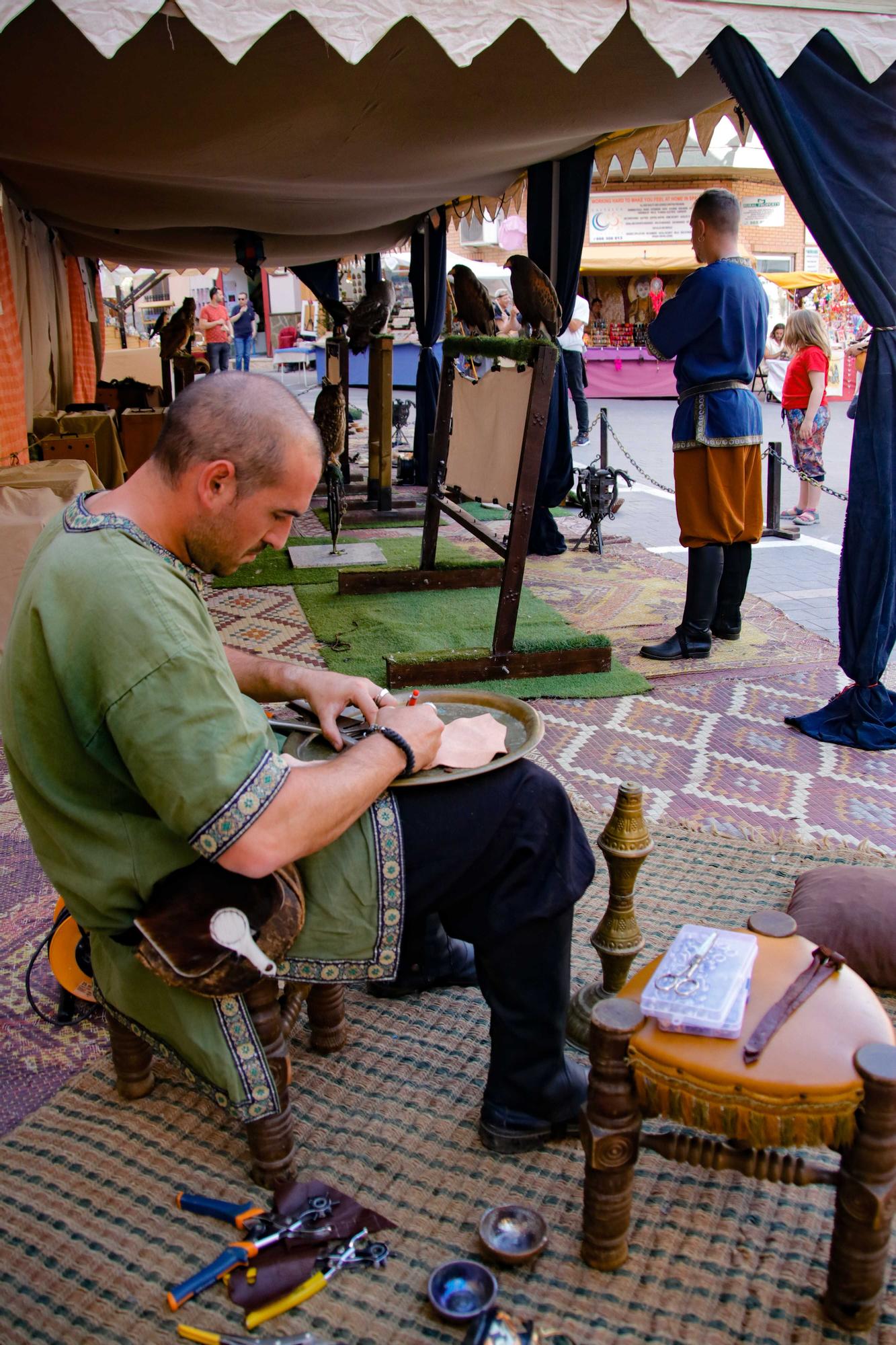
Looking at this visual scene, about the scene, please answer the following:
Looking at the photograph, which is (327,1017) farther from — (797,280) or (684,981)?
(797,280)

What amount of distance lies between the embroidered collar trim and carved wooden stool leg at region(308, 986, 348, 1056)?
1.04 m

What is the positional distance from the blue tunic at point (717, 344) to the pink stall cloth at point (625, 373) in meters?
15.5

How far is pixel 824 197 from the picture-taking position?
3.49m

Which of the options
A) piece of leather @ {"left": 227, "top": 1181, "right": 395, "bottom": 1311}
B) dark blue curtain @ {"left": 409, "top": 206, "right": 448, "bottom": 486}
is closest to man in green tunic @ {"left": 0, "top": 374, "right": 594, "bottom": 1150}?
piece of leather @ {"left": 227, "top": 1181, "right": 395, "bottom": 1311}

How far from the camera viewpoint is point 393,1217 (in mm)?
1748

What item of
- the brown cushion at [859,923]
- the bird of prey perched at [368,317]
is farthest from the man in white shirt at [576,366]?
the brown cushion at [859,923]

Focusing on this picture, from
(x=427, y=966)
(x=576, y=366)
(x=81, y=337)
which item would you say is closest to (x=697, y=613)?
(x=427, y=966)

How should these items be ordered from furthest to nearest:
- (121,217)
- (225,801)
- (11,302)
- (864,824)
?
(121,217), (11,302), (864,824), (225,801)

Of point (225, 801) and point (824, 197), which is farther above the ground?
point (824, 197)

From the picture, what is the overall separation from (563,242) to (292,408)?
539 cm

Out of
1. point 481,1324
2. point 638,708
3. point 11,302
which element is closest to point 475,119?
point 638,708

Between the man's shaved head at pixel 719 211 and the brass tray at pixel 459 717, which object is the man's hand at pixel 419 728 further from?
the man's shaved head at pixel 719 211

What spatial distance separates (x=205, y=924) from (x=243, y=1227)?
1.85 ft

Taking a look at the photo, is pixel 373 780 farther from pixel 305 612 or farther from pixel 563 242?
pixel 563 242
